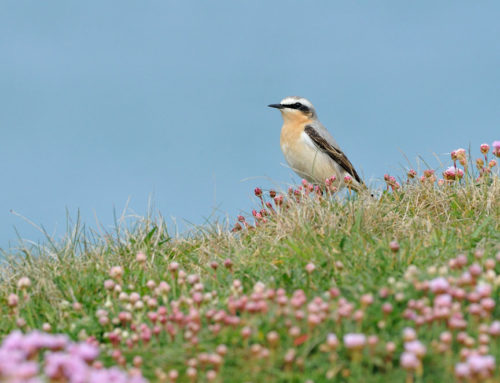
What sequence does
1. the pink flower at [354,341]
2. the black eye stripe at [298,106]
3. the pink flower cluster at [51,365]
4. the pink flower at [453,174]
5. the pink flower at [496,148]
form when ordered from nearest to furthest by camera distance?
1. the pink flower cluster at [51,365]
2. the pink flower at [354,341]
3. the pink flower at [453,174]
4. the pink flower at [496,148]
5. the black eye stripe at [298,106]

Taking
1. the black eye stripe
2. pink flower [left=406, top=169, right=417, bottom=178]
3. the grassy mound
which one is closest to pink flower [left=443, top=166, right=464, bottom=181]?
the grassy mound

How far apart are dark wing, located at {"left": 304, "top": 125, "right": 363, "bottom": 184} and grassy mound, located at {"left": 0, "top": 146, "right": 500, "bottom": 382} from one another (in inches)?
93.3

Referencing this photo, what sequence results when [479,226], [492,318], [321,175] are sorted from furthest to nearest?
[321,175] → [479,226] → [492,318]

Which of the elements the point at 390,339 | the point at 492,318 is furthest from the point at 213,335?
Result: the point at 492,318

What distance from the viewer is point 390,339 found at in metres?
5.21

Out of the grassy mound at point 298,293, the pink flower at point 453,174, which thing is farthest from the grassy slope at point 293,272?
the pink flower at point 453,174

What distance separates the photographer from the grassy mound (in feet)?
16.3

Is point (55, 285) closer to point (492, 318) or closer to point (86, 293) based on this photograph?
point (86, 293)

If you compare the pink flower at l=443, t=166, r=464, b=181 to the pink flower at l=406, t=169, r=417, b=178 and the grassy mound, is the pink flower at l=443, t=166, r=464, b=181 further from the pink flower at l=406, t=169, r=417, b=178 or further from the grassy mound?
the pink flower at l=406, t=169, r=417, b=178

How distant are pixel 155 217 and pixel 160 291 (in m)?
3.77

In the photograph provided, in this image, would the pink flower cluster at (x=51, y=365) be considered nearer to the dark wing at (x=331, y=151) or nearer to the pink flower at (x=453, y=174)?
the pink flower at (x=453, y=174)

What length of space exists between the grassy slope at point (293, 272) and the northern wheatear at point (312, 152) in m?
2.47

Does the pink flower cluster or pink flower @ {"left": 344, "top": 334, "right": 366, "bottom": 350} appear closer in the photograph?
the pink flower cluster

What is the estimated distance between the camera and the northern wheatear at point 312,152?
13.4 meters
